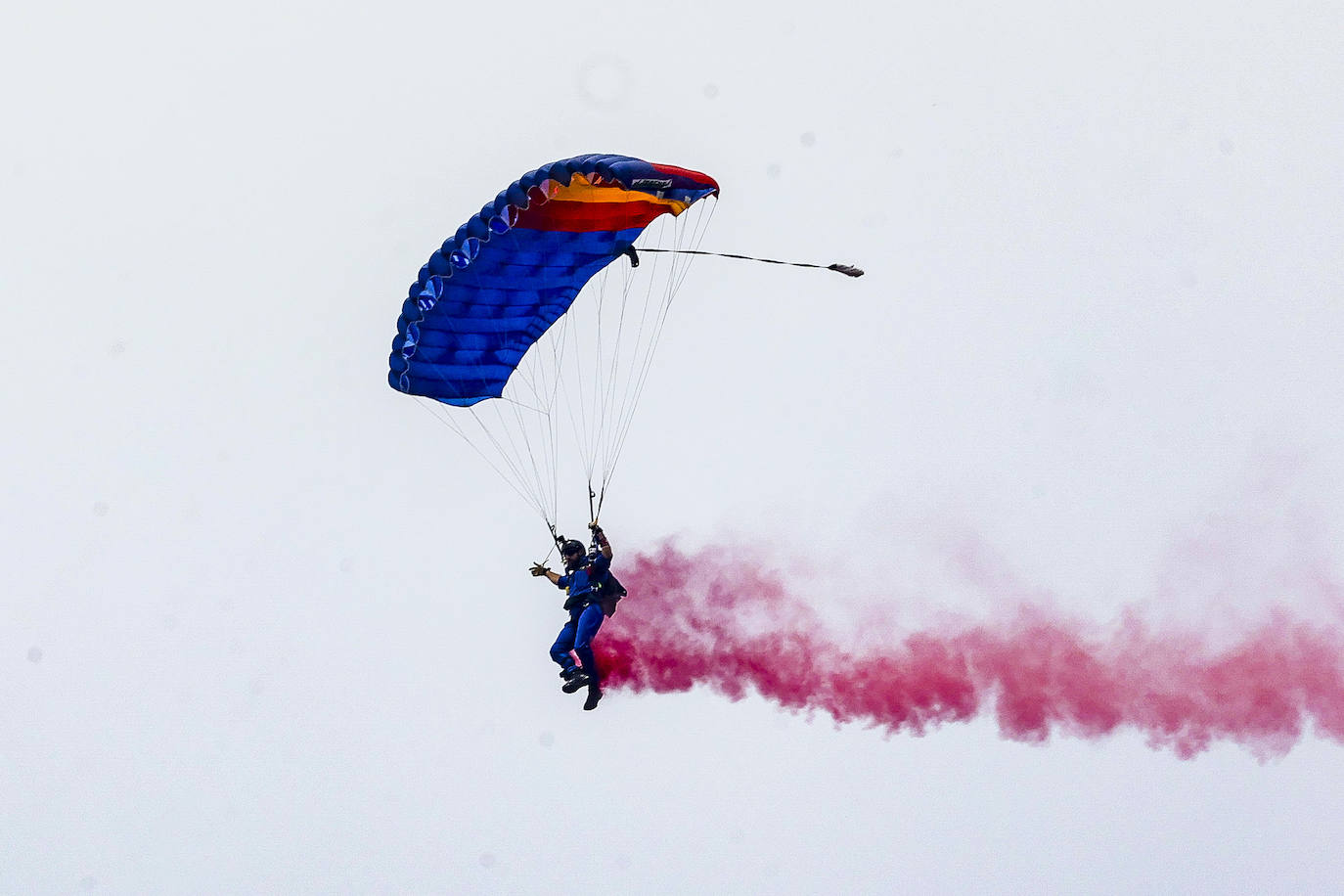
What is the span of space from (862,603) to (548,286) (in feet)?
22.7

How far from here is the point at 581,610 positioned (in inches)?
661

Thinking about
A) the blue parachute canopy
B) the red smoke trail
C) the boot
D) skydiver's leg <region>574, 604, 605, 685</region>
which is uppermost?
the blue parachute canopy

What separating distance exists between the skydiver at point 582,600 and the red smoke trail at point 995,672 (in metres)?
2.32

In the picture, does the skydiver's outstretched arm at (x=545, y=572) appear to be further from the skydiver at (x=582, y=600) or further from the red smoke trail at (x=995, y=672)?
the red smoke trail at (x=995, y=672)

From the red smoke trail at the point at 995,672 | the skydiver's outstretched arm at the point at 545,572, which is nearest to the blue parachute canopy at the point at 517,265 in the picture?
the skydiver's outstretched arm at the point at 545,572

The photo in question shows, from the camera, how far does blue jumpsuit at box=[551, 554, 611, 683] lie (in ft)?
54.6

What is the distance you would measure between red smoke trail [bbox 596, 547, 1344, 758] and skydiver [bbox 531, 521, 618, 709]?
232cm

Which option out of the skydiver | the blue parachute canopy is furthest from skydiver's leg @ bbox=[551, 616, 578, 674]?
the blue parachute canopy

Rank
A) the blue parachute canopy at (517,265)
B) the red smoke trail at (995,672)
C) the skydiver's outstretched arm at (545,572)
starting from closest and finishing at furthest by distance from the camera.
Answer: the blue parachute canopy at (517,265), the skydiver's outstretched arm at (545,572), the red smoke trail at (995,672)

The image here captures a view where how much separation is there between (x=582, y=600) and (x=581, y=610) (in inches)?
4.9

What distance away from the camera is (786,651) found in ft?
65.5

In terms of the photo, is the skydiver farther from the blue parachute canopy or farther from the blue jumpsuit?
the blue parachute canopy

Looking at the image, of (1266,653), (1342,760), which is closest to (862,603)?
(1266,653)

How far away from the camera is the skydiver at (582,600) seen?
54.6 ft
